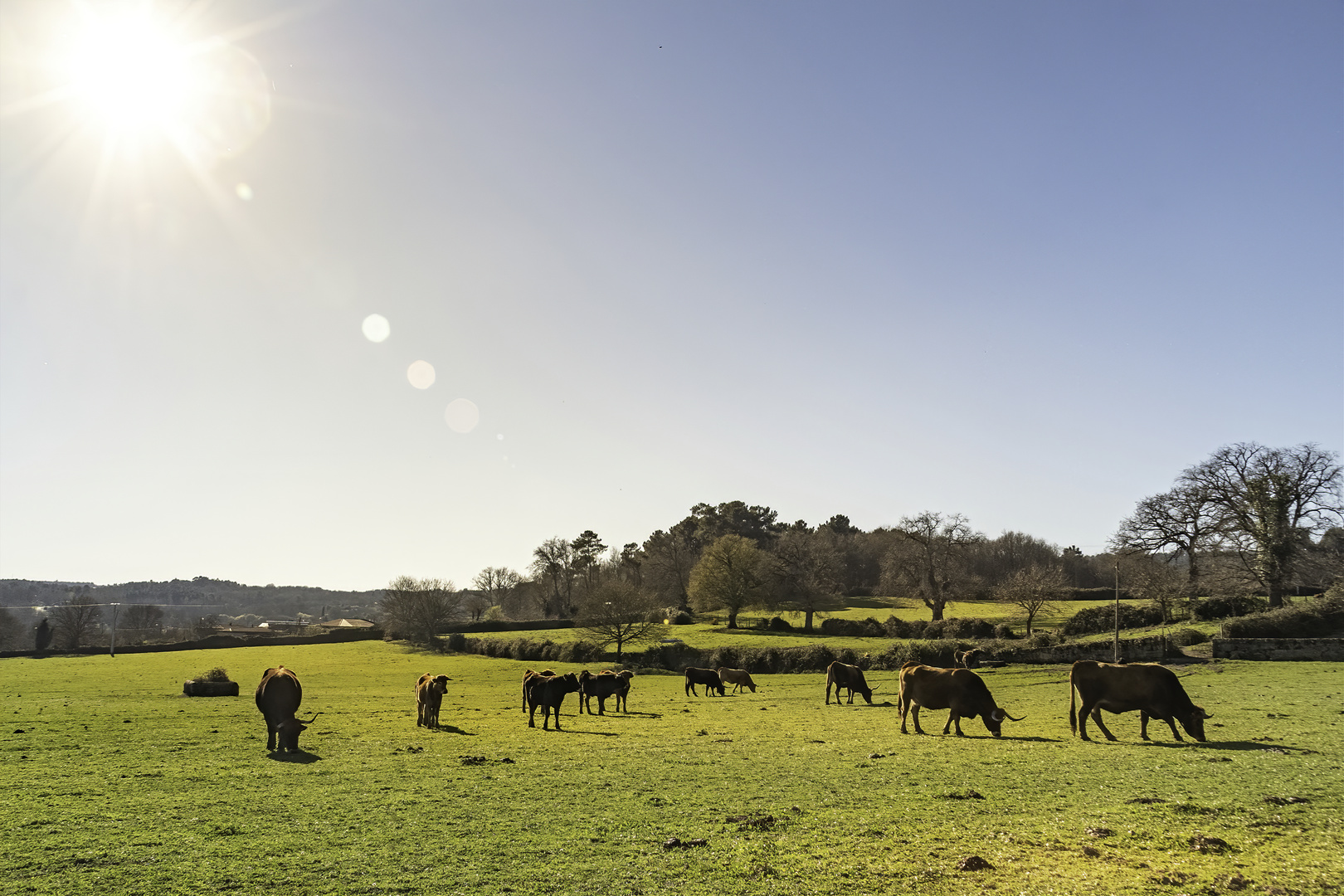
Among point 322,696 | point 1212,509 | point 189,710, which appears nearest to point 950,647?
point 1212,509

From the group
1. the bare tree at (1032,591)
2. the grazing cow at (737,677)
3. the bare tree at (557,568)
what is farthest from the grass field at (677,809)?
the bare tree at (557,568)

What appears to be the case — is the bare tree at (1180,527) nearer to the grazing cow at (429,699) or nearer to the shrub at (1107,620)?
the shrub at (1107,620)

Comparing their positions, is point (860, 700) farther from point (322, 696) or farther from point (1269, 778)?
point (322, 696)

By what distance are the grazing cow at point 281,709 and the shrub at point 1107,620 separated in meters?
58.2

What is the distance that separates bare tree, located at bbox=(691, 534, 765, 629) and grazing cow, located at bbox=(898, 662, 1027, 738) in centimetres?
6256

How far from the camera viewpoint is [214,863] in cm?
906

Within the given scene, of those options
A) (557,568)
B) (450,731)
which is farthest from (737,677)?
(557,568)

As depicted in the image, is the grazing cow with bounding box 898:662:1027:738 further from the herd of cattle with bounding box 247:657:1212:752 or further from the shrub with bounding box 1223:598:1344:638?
the shrub with bounding box 1223:598:1344:638

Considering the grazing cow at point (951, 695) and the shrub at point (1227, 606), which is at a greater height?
the grazing cow at point (951, 695)

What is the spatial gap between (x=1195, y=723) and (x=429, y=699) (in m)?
21.5

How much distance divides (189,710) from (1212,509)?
78390 mm

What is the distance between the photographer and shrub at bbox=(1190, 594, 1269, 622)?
55.0m

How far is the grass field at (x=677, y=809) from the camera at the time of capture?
27.7ft

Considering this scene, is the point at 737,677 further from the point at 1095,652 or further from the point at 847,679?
the point at 1095,652
